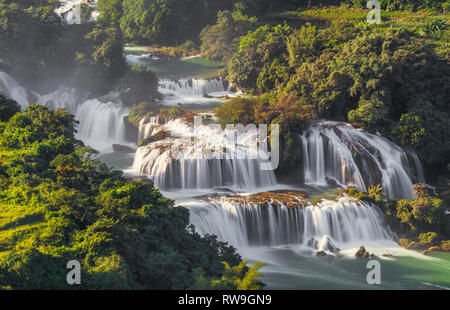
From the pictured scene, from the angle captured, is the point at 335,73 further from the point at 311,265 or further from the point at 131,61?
the point at 131,61

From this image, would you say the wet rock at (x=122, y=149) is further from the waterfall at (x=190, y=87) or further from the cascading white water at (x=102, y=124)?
the waterfall at (x=190, y=87)

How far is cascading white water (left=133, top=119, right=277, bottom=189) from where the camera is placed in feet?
70.7

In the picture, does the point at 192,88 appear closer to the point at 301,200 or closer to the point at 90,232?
the point at 301,200

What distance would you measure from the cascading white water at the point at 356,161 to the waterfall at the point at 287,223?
121 inches

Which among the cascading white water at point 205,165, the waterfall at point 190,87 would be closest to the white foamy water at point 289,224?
the cascading white water at point 205,165

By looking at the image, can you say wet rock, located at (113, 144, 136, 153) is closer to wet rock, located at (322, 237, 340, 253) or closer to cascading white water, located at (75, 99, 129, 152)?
cascading white water, located at (75, 99, 129, 152)

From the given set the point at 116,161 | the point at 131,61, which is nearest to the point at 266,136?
the point at 116,161

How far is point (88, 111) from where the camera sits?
30.0 meters

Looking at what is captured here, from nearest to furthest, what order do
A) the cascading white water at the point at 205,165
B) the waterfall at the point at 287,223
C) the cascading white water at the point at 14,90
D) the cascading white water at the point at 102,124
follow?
the waterfall at the point at 287,223, the cascading white water at the point at 205,165, the cascading white water at the point at 102,124, the cascading white water at the point at 14,90

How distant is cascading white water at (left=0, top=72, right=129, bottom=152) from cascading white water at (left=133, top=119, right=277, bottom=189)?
216 inches

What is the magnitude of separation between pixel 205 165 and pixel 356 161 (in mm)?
6686

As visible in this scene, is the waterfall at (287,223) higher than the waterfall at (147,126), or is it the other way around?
the waterfall at (147,126)

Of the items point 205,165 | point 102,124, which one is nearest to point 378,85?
point 205,165

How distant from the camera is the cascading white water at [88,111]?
2836 cm
